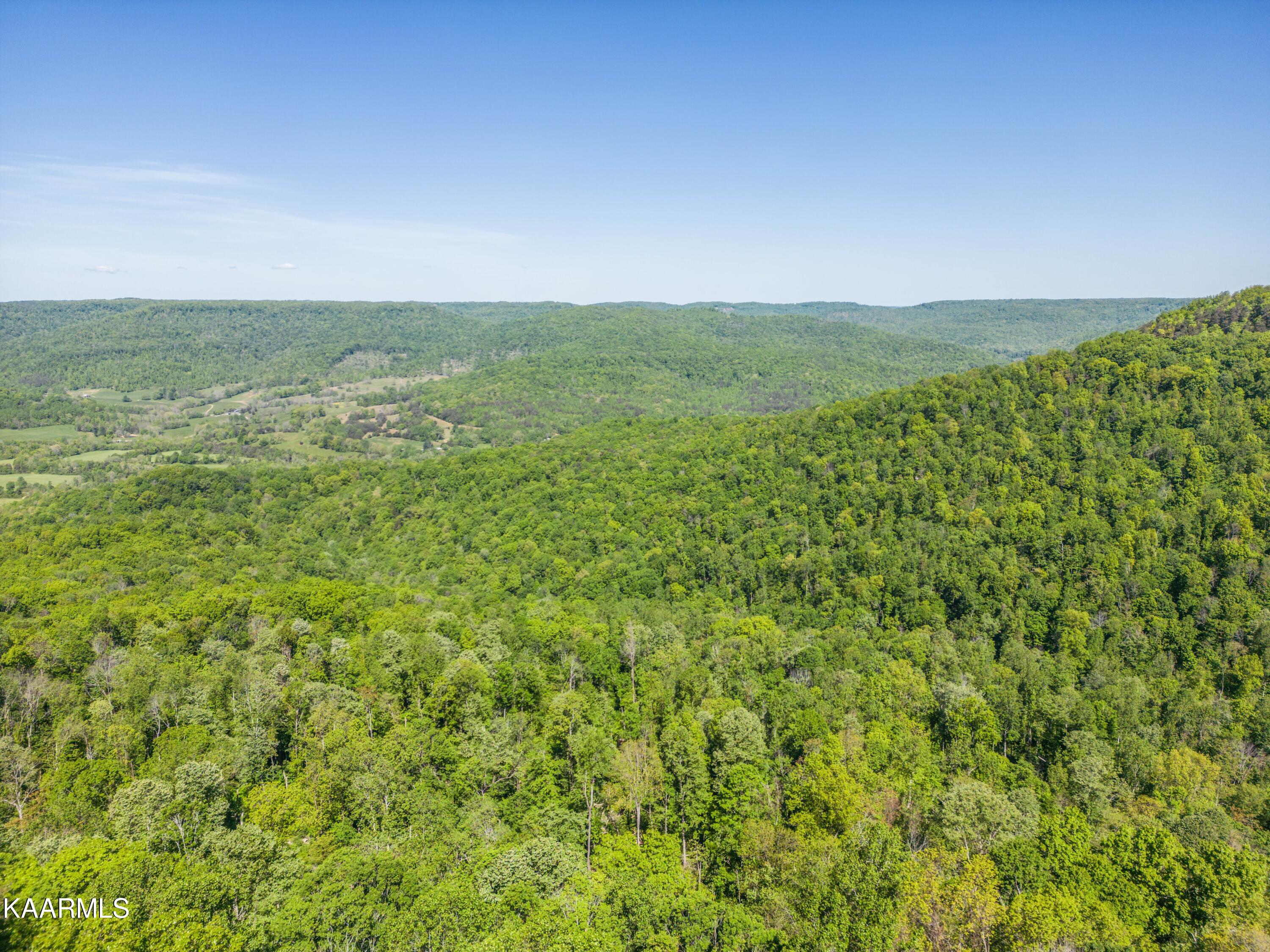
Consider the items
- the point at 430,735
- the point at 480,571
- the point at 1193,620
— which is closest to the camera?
the point at 430,735

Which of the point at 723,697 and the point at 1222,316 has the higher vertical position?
the point at 1222,316

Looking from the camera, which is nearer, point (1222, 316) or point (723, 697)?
point (723, 697)

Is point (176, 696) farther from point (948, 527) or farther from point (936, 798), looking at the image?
point (948, 527)

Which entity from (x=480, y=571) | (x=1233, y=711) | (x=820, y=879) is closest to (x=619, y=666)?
(x=820, y=879)

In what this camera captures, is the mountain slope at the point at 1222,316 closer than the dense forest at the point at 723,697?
No

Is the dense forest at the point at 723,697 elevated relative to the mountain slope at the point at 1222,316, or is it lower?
lower

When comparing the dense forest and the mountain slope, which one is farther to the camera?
the mountain slope

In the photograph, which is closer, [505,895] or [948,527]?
[505,895]

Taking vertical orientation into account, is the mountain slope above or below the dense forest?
above
